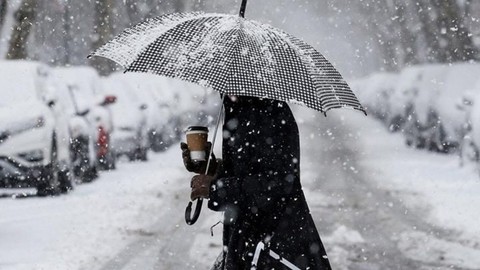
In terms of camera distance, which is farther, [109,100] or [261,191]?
[109,100]

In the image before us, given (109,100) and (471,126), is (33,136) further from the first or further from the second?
(471,126)

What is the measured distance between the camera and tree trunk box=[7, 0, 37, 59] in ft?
57.5

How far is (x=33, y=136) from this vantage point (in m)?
11.4

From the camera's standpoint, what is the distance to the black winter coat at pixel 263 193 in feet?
11.4

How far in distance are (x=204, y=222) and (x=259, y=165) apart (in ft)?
23.9

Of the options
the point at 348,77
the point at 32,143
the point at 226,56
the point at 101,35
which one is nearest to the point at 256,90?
the point at 226,56

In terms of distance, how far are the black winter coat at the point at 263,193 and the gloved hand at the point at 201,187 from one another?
0.09ft

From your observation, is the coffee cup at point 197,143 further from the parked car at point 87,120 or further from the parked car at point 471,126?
the parked car at point 471,126

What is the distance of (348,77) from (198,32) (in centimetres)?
10238

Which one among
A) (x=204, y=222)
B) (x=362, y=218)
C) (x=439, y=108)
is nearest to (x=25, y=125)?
(x=204, y=222)

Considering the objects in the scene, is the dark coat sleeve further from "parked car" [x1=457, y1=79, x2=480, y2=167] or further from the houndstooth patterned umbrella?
"parked car" [x1=457, y1=79, x2=480, y2=167]

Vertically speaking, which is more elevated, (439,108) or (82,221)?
(439,108)

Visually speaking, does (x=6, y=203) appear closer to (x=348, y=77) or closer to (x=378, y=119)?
(x=378, y=119)

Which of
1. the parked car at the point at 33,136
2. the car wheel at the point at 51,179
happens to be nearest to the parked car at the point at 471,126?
the parked car at the point at 33,136
